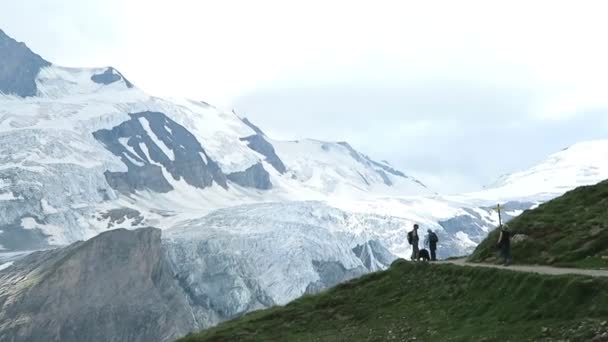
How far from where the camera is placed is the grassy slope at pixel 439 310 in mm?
29469

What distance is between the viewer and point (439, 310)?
128 feet

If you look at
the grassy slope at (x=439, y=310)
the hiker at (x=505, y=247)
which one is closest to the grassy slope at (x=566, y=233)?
the hiker at (x=505, y=247)

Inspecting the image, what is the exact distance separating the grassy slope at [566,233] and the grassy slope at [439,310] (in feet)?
15.6

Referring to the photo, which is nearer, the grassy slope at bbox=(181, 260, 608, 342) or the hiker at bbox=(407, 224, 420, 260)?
the grassy slope at bbox=(181, 260, 608, 342)

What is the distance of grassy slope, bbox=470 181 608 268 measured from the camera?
41250 millimetres

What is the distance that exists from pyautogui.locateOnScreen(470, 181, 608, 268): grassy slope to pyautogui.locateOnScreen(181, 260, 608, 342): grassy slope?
474 cm

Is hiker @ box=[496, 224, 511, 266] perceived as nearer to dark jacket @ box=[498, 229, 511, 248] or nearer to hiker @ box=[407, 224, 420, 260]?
dark jacket @ box=[498, 229, 511, 248]

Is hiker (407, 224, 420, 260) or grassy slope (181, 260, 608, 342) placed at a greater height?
hiker (407, 224, 420, 260)

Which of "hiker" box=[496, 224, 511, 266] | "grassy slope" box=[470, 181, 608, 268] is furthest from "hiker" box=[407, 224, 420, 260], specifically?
"hiker" box=[496, 224, 511, 266]

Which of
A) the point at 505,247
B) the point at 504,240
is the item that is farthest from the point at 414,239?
the point at 504,240

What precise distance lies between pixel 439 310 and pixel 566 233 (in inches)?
466

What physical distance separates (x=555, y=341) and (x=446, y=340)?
20.8 ft

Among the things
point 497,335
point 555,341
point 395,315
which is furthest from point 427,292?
point 555,341

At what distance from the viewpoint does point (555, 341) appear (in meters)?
26.6
